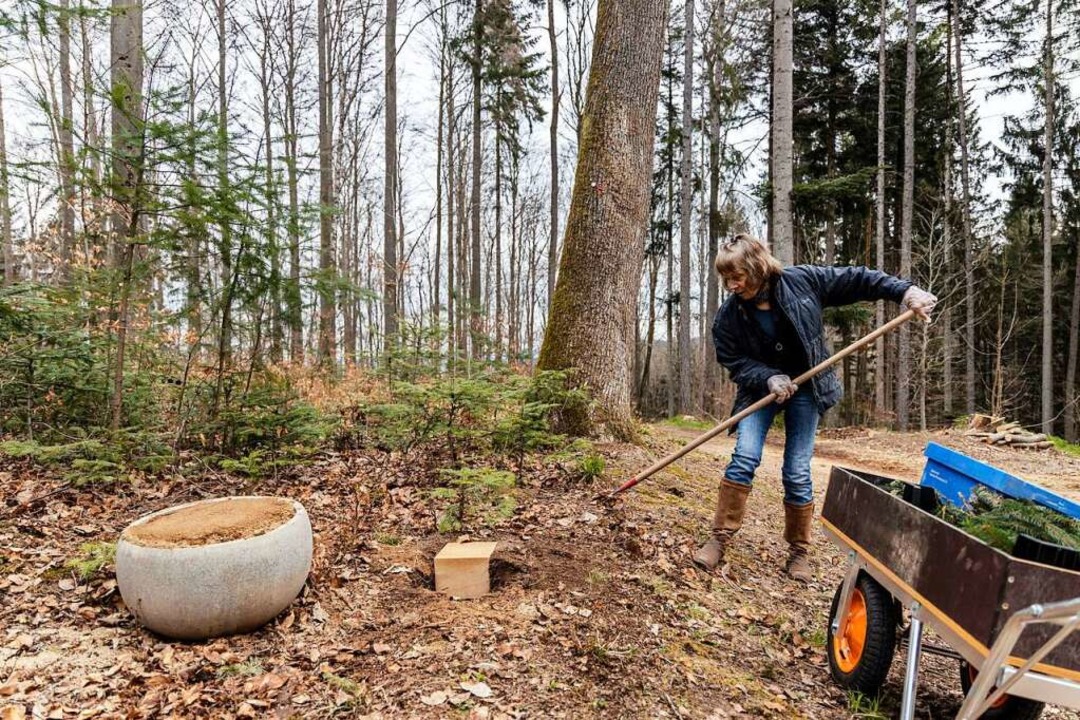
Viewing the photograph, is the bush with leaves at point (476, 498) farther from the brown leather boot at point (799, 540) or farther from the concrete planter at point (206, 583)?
the brown leather boot at point (799, 540)

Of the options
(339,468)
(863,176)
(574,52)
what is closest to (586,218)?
(339,468)

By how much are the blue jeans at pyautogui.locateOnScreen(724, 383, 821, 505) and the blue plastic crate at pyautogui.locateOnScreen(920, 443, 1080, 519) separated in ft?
2.03

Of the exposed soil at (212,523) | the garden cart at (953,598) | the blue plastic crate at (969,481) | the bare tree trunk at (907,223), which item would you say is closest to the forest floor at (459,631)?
Answer: the garden cart at (953,598)

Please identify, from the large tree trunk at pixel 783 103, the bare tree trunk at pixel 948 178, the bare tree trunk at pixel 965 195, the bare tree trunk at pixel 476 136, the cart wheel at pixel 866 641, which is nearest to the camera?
the cart wheel at pixel 866 641

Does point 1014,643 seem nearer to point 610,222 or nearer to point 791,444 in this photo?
point 791,444

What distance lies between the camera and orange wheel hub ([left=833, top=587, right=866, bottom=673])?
249cm

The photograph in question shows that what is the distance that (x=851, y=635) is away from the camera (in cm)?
259

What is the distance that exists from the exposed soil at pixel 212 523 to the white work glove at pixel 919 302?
3.47 m

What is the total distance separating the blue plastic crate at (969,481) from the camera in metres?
2.37

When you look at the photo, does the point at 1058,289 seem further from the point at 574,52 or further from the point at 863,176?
the point at 574,52

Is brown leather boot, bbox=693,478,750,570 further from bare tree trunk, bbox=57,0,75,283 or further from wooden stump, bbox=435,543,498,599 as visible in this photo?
bare tree trunk, bbox=57,0,75,283

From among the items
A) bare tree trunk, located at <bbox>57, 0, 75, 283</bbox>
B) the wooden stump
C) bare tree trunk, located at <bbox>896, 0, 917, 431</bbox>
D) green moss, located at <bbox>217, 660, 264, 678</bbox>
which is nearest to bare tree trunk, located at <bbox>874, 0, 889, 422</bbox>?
bare tree trunk, located at <bbox>896, 0, 917, 431</bbox>

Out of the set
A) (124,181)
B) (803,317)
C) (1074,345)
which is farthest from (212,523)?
(1074,345)

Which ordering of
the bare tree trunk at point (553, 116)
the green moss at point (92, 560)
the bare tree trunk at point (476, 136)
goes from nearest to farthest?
the green moss at point (92, 560) < the bare tree trunk at point (476, 136) < the bare tree trunk at point (553, 116)
